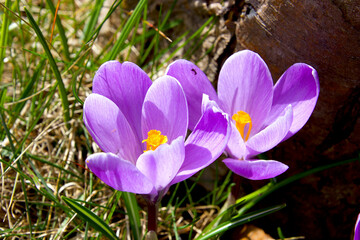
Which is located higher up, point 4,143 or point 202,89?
point 202,89

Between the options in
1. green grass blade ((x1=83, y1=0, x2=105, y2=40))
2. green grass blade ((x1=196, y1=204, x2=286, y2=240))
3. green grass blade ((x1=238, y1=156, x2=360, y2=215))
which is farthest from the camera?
green grass blade ((x1=83, y1=0, x2=105, y2=40))

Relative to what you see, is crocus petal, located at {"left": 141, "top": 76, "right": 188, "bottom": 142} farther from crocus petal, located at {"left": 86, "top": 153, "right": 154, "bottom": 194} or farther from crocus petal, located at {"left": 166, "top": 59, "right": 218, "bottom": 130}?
crocus petal, located at {"left": 86, "top": 153, "right": 154, "bottom": 194}

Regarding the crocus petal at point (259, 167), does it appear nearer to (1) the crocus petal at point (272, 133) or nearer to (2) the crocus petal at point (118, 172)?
(1) the crocus petal at point (272, 133)

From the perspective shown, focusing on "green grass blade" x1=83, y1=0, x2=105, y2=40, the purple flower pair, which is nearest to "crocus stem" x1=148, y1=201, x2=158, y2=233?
the purple flower pair

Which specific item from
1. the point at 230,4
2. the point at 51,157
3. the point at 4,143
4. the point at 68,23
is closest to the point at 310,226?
the point at 230,4

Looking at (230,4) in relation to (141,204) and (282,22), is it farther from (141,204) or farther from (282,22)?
(141,204)
